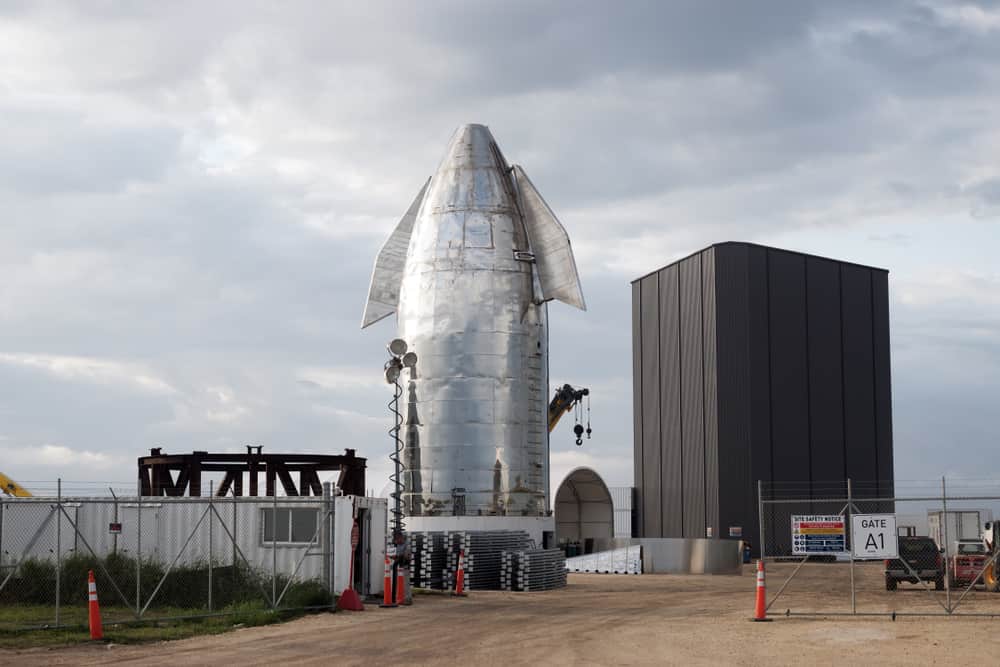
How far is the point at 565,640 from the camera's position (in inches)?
800

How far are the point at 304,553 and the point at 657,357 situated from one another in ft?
144

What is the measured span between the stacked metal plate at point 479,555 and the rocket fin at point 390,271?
34.3 ft

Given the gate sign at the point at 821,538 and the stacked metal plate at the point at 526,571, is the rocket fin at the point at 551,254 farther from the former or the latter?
the gate sign at the point at 821,538

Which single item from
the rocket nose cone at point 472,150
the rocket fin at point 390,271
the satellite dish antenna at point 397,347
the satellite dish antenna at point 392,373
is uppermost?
the rocket nose cone at point 472,150

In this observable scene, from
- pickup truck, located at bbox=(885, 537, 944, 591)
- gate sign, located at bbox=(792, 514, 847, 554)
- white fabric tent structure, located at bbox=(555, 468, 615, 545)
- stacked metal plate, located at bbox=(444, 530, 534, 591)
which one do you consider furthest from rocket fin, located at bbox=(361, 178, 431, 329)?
white fabric tent structure, located at bbox=(555, 468, 615, 545)

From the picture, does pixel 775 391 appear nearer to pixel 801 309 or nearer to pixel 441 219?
pixel 801 309

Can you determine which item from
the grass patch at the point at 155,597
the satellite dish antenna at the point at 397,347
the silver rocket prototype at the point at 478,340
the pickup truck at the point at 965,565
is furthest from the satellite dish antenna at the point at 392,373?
the pickup truck at the point at 965,565

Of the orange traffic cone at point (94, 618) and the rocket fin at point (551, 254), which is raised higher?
the rocket fin at point (551, 254)

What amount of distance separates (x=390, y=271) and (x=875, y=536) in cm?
2430

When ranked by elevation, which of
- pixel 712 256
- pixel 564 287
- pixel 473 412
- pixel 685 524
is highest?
pixel 712 256

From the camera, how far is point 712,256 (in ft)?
209

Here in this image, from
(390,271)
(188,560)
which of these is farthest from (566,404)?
(188,560)

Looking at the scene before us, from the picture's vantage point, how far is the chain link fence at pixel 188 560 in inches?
1037

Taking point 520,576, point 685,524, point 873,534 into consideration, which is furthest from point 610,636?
point 685,524
